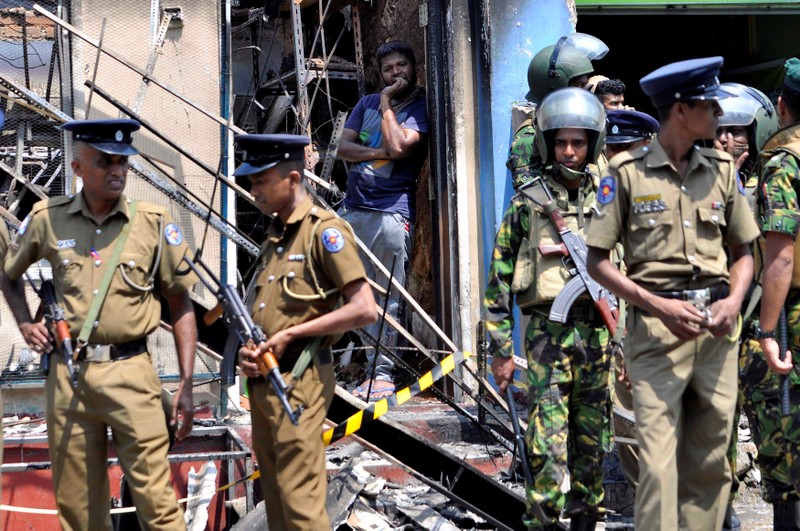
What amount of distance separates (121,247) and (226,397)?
2930 millimetres

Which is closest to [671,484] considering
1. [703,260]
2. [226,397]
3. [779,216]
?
[703,260]

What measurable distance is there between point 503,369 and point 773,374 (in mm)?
1261

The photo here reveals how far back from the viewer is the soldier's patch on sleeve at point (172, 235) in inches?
193

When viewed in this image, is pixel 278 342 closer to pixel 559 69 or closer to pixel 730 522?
pixel 730 522

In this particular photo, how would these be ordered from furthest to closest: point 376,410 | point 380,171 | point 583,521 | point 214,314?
point 380,171 → point 376,410 → point 583,521 → point 214,314

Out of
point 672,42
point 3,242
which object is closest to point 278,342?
point 3,242

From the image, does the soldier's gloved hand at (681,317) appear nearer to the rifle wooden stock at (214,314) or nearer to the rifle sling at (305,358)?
the rifle sling at (305,358)

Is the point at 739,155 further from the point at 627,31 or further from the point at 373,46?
the point at 627,31

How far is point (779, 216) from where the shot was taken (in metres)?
4.87

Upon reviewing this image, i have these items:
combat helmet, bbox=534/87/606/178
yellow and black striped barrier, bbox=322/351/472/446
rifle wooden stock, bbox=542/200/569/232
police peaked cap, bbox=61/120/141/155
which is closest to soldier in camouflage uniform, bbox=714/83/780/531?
combat helmet, bbox=534/87/606/178

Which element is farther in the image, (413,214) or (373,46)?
(373,46)

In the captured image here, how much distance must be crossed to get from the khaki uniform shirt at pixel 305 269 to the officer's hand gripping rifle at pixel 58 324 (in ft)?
2.50

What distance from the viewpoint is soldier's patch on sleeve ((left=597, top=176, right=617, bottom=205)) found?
4559 mm

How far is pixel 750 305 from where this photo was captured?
5434 mm
